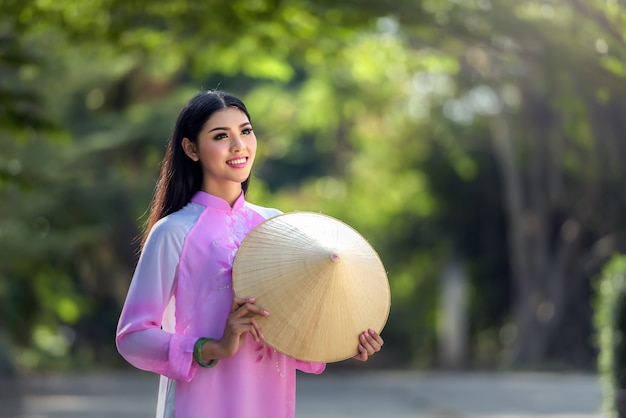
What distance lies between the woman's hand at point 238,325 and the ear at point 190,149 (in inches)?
22.2

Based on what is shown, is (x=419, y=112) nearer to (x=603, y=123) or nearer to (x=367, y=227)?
(x=367, y=227)

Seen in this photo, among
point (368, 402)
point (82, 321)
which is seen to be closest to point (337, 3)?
point (368, 402)

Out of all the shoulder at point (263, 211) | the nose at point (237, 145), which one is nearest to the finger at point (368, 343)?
the shoulder at point (263, 211)

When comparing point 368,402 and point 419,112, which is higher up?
point 419,112

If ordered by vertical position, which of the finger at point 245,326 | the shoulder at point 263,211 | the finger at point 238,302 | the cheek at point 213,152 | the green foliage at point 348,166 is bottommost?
the finger at point 245,326

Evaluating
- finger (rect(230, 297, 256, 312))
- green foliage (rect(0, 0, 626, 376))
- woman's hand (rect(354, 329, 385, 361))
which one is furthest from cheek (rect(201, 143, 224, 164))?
green foliage (rect(0, 0, 626, 376))

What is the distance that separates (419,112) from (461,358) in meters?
5.55

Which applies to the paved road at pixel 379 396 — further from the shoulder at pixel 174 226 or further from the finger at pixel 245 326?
the finger at pixel 245 326

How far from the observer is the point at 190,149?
13.6 ft

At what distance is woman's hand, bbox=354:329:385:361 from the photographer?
12.5 ft

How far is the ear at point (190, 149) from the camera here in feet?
13.6

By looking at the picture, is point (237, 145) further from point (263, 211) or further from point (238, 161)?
point (263, 211)

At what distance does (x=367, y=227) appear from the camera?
3316 cm

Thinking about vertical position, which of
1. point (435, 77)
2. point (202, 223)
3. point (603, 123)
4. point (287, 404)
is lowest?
point (287, 404)
